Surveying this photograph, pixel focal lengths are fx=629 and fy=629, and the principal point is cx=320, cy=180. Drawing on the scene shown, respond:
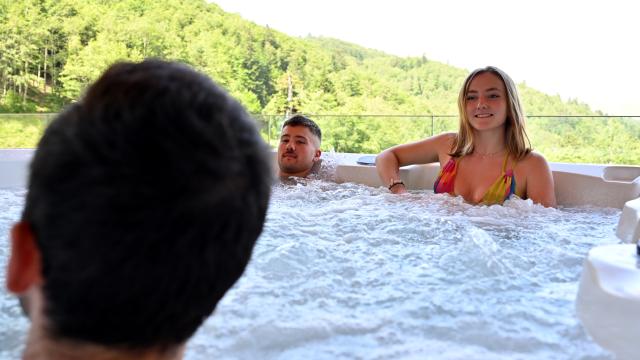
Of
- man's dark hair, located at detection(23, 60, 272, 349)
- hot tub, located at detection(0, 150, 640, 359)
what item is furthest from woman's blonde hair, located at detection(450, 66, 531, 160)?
man's dark hair, located at detection(23, 60, 272, 349)

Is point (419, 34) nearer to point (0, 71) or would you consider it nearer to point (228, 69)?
point (228, 69)

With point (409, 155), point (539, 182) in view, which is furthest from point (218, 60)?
point (539, 182)

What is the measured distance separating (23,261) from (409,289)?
990mm

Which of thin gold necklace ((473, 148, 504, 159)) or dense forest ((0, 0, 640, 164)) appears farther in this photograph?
dense forest ((0, 0, 640, 164))

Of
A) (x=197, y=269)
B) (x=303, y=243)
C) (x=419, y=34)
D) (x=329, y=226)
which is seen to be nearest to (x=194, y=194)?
(x=197, y=269)

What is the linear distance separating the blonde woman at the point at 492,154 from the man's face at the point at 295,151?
0.60 m

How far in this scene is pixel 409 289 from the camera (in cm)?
141

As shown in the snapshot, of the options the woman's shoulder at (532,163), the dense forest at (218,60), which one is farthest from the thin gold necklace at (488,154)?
the dense forest at (218,60)

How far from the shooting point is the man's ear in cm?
54

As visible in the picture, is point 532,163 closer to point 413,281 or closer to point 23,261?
point 413,281

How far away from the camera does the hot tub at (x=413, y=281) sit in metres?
1.08

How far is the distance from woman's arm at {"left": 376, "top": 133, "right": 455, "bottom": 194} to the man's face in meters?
0.42

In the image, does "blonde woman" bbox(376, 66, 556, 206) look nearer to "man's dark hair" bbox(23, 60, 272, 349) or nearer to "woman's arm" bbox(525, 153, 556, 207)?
"woman's arm" bbox(525, 153, 556, 207)

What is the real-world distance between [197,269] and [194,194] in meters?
0.07
